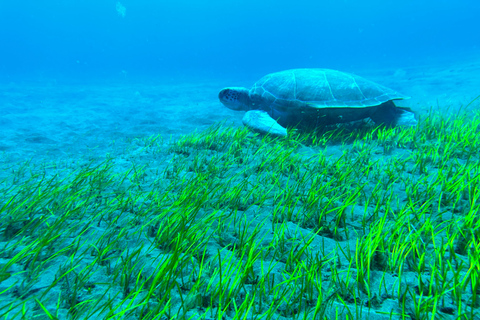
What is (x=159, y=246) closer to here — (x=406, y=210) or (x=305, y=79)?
(x=406, y=210)

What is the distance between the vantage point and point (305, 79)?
5.22 m

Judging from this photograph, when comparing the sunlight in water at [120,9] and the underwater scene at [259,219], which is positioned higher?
the sunlight in water at [120,9]

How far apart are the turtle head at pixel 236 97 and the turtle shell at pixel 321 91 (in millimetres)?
792

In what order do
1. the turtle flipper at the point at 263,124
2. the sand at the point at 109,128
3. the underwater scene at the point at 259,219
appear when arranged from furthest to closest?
1. the turtle flipper at the point at 263,124
2. the sand at the point at 109,128
3. the underwater scene at the point at 259,219

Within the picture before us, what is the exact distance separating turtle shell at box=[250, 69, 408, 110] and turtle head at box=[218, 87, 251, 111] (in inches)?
31.2

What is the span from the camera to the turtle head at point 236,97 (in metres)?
6.24

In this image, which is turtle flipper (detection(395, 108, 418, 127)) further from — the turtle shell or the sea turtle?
the turtle shell

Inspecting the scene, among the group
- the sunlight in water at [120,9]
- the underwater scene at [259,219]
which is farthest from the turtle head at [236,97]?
the sunlight in water at [120,9]

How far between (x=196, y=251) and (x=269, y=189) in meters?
1.28

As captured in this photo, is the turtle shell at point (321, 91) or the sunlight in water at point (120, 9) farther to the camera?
the sunlight in water at point (120, 9)

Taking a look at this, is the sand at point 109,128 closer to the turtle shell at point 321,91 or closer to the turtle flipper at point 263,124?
the turtle flipper at point 263,124

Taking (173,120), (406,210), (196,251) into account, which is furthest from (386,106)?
(173,120)

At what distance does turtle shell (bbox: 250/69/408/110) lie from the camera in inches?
192

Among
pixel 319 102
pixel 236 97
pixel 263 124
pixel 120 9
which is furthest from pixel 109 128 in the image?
pixel 120 9
